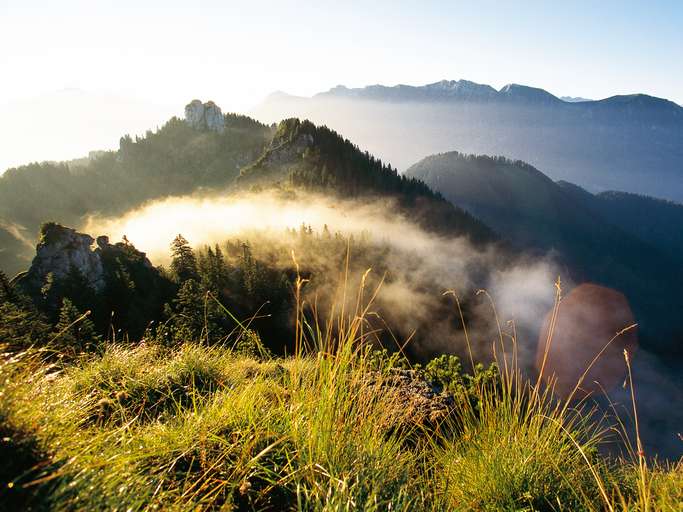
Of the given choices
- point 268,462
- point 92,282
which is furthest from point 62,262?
point 268,462

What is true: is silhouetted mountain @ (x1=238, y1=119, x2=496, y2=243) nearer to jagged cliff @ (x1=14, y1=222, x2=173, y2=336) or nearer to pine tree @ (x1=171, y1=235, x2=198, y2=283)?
pine tree @ (x1=171, y1=235, x2=198, y2=283)

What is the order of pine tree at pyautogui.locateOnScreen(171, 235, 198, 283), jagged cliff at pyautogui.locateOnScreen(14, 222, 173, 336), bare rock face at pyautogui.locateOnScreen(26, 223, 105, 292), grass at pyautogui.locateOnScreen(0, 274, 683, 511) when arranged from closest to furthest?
grass at pyautogui.locateOnScreen(0, 274, 683, 511)
jagged cliff at pyautogui.locateOnScreen(14, 222, 173, 336)
bare rock face at pyautogui.locateOnScreen(26, 223, 105, 292)
pine tree at pyautogui.locateOnScreen(171, 235, 198, 283)

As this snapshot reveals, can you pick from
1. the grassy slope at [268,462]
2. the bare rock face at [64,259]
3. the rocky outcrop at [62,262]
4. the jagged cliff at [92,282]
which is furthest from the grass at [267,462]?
the bare rock face at [64,259]

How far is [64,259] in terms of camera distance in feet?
202

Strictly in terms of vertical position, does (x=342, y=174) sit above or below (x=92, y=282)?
above

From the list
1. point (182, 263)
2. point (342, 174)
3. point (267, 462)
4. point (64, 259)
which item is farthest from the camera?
point (342, 174)

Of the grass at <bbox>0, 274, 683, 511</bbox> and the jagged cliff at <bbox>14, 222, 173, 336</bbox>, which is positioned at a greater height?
the grass at <bbox>0, 274, 683, 511</bbox>

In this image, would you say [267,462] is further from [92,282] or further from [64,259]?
[64,259]

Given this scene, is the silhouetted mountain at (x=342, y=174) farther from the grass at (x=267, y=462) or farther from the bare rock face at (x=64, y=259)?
the grass at (x=267, y=462)

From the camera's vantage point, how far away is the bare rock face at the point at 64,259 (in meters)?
61.2

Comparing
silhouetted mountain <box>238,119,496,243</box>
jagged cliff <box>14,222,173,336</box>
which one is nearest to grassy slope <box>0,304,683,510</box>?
jagged cliff <box>14,222,173,336</box>

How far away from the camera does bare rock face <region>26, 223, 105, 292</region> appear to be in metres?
61.2

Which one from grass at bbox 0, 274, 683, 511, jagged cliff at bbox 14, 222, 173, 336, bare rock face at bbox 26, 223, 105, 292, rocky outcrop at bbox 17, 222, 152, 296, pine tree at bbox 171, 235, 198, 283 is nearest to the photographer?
grass at bbox 0, 274, 683, 511

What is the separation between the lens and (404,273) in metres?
120
